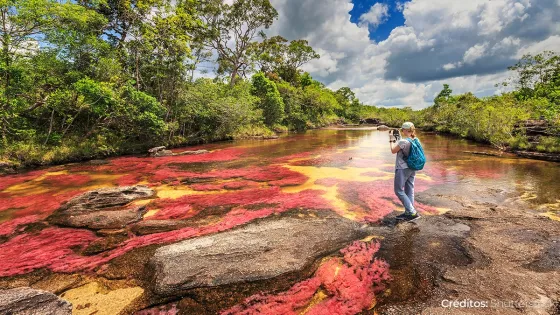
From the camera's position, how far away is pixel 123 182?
10391mm

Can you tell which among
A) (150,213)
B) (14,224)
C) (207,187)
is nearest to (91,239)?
(150,213)

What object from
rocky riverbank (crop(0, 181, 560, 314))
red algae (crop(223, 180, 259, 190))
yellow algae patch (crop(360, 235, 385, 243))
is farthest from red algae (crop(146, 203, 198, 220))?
yellow algae patch (crop(360, 235, 385, 243))

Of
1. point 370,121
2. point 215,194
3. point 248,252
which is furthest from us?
point 370,121

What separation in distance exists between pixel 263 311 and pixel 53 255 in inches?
173

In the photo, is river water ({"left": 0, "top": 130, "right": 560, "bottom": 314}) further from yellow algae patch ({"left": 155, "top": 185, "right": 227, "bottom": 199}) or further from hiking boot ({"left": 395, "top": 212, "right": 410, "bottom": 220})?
hiking boot ({"left": 395, "top": 212, "right": 410, "bottom": 220})

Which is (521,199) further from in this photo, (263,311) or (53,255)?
(53,255)

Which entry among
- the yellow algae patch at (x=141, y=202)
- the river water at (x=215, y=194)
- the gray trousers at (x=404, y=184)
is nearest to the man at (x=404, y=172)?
the gray trousers at (x=404, y=184)

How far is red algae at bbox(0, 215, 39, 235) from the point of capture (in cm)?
588

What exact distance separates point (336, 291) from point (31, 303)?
3.85 m

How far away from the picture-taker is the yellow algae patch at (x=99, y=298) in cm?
323

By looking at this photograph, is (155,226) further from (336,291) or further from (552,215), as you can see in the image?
(552,215)

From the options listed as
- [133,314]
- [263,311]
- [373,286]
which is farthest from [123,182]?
[373,286]

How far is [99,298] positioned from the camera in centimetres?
348

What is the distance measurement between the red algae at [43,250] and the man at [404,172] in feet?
21.8
